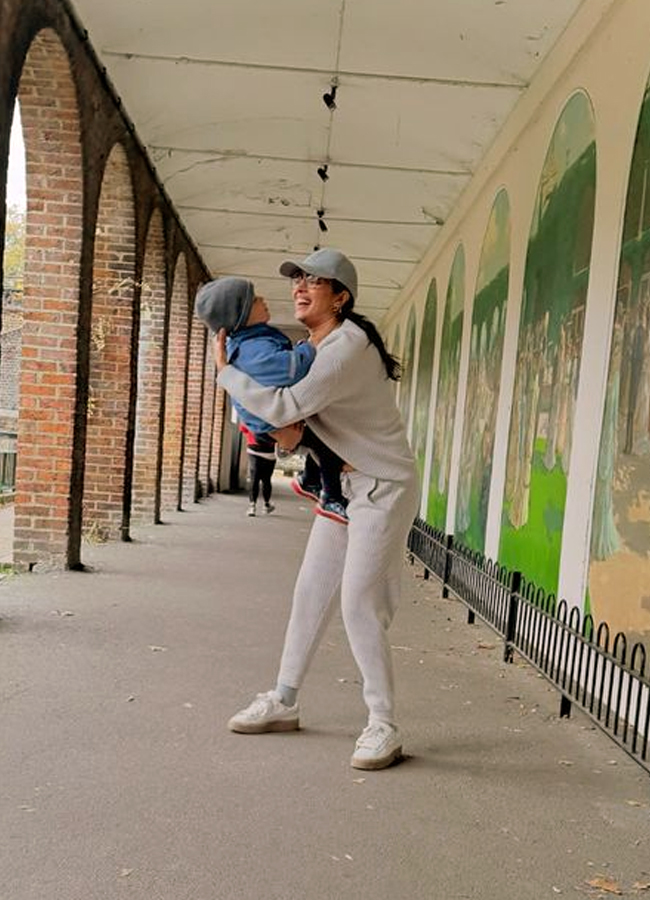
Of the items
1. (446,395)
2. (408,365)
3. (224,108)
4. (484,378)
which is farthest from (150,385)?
(408,365)

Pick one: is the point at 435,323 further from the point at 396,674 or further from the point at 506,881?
the point at 506,881

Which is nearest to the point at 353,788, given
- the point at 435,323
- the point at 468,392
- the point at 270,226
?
the point at 468,392

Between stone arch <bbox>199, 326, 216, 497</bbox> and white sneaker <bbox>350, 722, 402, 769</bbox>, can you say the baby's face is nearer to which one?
white sneaker <bbox>350, 722, 402, 769</bbox>

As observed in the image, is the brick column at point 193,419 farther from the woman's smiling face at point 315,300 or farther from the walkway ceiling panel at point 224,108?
the woman's smiling face at point 315,300

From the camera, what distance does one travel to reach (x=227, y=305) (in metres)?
3.59

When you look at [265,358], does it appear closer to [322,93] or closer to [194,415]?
[322,93]

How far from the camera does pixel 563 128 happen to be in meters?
7.09

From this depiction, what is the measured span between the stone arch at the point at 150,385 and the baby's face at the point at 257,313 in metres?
9.06

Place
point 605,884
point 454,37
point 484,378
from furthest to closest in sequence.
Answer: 1. point 484,378
2. point 454,37
3. point 605,884

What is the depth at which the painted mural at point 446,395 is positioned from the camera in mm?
11203

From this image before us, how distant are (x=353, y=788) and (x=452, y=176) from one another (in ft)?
26.2

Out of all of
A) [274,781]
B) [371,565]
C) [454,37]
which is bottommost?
[274,781]

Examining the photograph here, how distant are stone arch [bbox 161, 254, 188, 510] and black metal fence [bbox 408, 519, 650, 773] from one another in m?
7.28

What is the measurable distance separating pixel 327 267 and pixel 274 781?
183 cm
